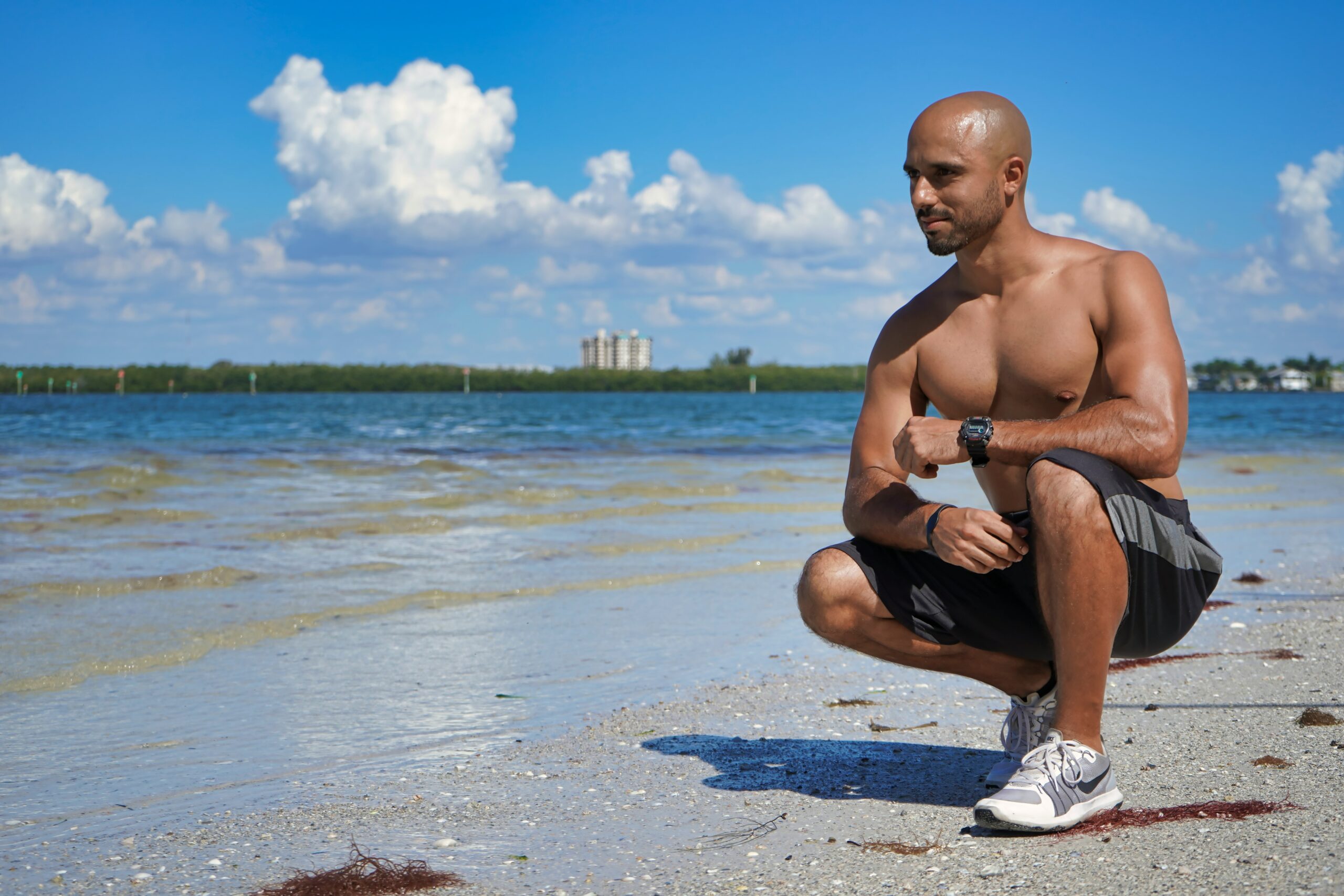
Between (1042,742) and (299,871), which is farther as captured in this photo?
(1042,742)

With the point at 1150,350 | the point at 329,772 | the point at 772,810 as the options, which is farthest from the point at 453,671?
the point at 1150,350

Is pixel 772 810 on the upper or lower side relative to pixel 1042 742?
lower

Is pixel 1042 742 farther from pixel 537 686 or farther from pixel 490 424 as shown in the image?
pixel 490 424

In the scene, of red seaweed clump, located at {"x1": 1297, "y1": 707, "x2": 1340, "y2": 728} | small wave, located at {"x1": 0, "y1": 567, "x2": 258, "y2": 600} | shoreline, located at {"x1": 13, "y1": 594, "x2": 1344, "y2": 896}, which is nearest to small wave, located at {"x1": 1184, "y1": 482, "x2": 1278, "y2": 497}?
shoreline, located at {"x1": 13, "y1": 594, "x2": 1344, "y2": 896}

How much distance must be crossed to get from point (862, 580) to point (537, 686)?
206 cm

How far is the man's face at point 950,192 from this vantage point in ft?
9.15

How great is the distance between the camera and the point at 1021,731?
305 centimetres

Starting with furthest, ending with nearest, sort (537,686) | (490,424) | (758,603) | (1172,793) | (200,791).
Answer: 1. (490,424)
2. (758,603)
3. (537,686)
4. (200,791)
5. (1172,793)

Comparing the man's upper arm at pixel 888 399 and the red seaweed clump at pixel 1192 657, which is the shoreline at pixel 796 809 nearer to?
the red seaweed clump at pixel 1192 657

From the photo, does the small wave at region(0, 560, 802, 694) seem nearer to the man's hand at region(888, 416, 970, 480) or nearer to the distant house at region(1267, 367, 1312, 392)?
the man's hand at region(888, 416, 970, 480)

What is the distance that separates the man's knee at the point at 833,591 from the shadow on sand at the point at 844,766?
48 cm

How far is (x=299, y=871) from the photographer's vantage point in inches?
100

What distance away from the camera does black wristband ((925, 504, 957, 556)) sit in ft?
8.86

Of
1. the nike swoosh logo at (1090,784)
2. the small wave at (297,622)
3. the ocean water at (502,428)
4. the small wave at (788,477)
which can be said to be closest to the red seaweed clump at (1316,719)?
the nike swoosh logo at (1090,784)
